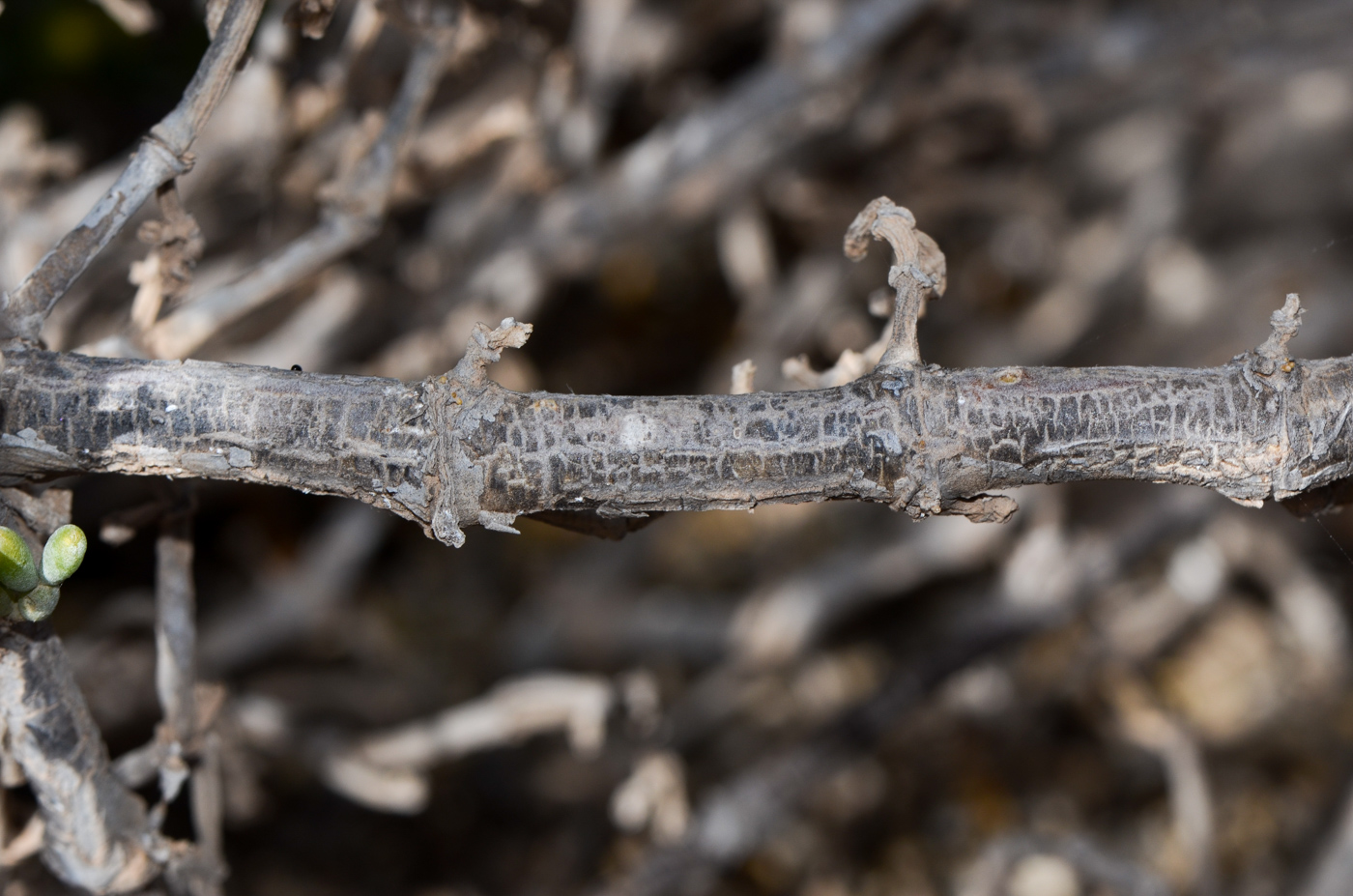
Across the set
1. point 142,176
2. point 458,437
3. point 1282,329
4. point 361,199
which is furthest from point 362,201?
point 1282,329

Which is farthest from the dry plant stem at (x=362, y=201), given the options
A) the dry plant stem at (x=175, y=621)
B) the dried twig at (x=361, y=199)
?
the dry plant stem at (x=175, y=621)

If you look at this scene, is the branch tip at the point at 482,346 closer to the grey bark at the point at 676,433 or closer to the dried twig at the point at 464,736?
the grey bark at the point at 676,433

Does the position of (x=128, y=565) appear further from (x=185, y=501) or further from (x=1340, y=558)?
(x=1340, y=558)

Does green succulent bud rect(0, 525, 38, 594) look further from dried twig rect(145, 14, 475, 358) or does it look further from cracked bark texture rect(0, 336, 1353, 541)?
dried twig rect(145, 14, 475, 358)

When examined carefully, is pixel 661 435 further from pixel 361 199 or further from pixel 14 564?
pixel 361 199

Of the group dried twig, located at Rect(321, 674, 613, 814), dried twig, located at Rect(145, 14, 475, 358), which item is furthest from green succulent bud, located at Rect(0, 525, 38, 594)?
dried twig, located at Rect(321, 674, 613, 814)

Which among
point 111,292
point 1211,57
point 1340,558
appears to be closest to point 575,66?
point 111,292
